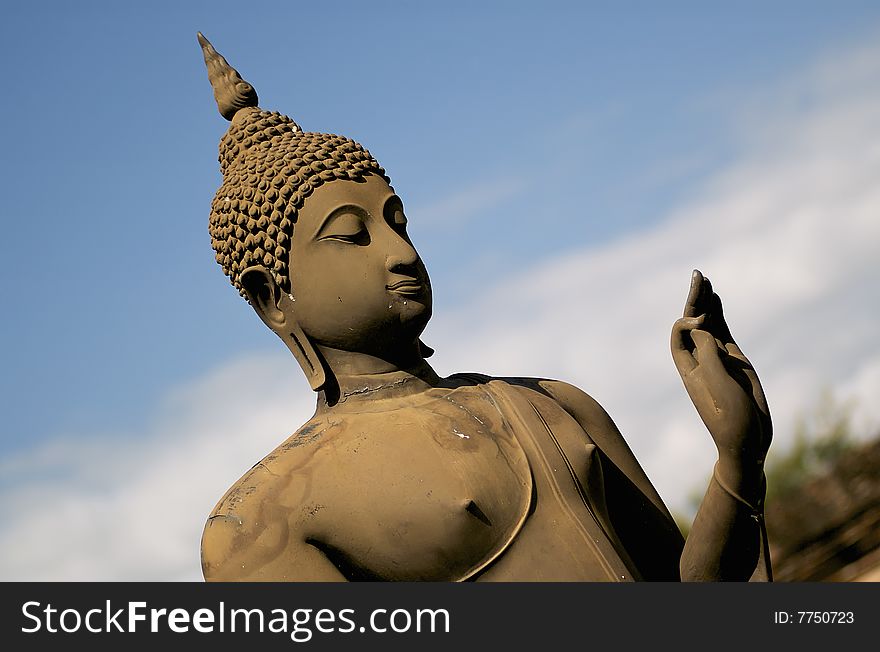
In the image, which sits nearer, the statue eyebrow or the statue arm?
the statue eyebrow

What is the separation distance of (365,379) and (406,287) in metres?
0.46

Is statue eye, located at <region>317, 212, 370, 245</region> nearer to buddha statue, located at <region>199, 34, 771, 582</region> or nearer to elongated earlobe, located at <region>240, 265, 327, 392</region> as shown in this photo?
buddha statue, located at <region>199, 34, 771, 582</region>

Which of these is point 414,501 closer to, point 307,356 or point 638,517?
point 307,356

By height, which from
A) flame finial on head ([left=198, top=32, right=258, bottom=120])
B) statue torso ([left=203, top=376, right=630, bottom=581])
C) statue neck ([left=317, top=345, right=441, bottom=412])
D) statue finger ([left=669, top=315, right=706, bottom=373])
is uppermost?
flame finial on head ([left=198, top=32, right=258, bottom=120])

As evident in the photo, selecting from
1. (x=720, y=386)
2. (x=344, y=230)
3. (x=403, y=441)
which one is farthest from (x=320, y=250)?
(x=720, y=386)

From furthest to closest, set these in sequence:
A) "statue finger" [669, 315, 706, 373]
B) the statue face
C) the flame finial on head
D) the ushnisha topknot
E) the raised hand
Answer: the flame finial on head < the ushnisha topknot < the statue face < "statue finger" [669, 315, 706, 373] < the raised hand

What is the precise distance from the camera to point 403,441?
5.93m

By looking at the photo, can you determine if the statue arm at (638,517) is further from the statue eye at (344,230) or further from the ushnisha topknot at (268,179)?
the ushnisha topknot at (268,179)

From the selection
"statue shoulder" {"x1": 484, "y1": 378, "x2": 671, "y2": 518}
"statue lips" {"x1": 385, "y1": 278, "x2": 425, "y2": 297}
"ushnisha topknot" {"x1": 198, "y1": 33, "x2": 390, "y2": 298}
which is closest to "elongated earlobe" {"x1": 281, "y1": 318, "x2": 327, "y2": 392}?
"ushnisha topknot" {"x1": 198, "y1": 33, "x2": 390, "y2": 298}

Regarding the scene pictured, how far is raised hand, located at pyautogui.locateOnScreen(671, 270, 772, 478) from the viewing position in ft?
18.8

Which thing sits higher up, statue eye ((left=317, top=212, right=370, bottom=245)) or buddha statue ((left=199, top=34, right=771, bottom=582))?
statue eye ((left=317, top=212, right=370, bottom=245))

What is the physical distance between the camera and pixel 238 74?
7008mm
